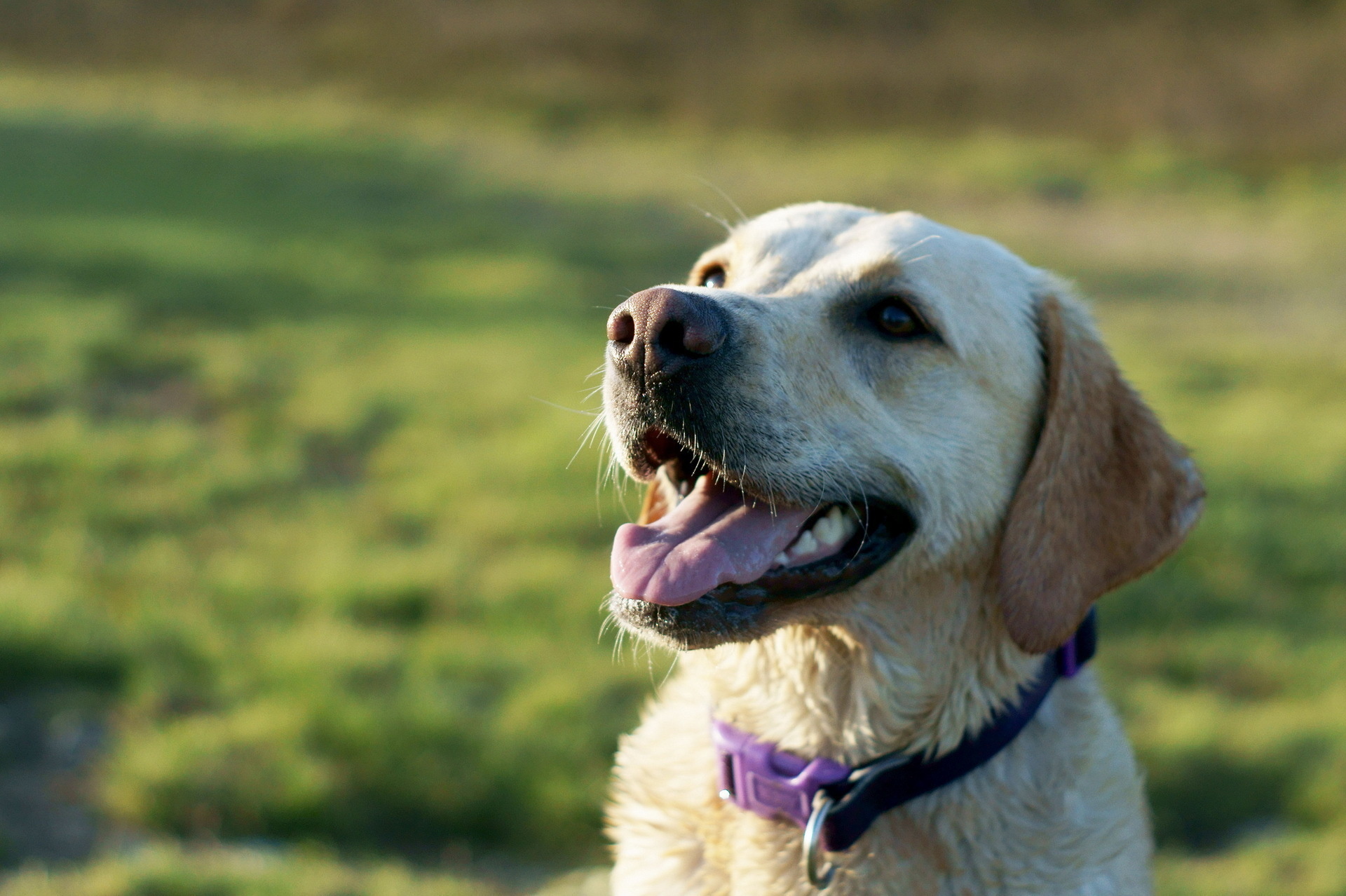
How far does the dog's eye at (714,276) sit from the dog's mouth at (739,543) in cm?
57

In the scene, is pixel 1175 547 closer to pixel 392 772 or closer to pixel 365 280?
pixel 392 772

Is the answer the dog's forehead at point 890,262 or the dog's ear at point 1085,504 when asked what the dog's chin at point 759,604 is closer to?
the dog's ear at point 1085,504

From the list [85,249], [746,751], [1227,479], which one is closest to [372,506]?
[746,751]

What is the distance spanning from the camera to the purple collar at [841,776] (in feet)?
8.61

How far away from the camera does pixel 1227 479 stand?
26.1 feet

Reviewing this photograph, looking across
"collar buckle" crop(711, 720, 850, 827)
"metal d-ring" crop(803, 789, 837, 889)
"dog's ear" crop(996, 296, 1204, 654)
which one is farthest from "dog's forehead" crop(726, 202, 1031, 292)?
"metal d-ring" crop(803, 789, 837, 889)

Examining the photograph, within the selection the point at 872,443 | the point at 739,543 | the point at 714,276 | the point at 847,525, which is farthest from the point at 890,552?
the point at 714,276

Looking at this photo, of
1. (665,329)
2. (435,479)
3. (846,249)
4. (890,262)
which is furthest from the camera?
(435,479)

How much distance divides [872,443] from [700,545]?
474mm

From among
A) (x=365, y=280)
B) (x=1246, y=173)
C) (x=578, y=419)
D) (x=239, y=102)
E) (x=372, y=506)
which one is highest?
(x=239, y=102)

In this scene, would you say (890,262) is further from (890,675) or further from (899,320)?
(890,675)

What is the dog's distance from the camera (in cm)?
258

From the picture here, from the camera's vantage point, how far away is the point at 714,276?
327 cm

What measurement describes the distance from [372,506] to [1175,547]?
5.12 metres
